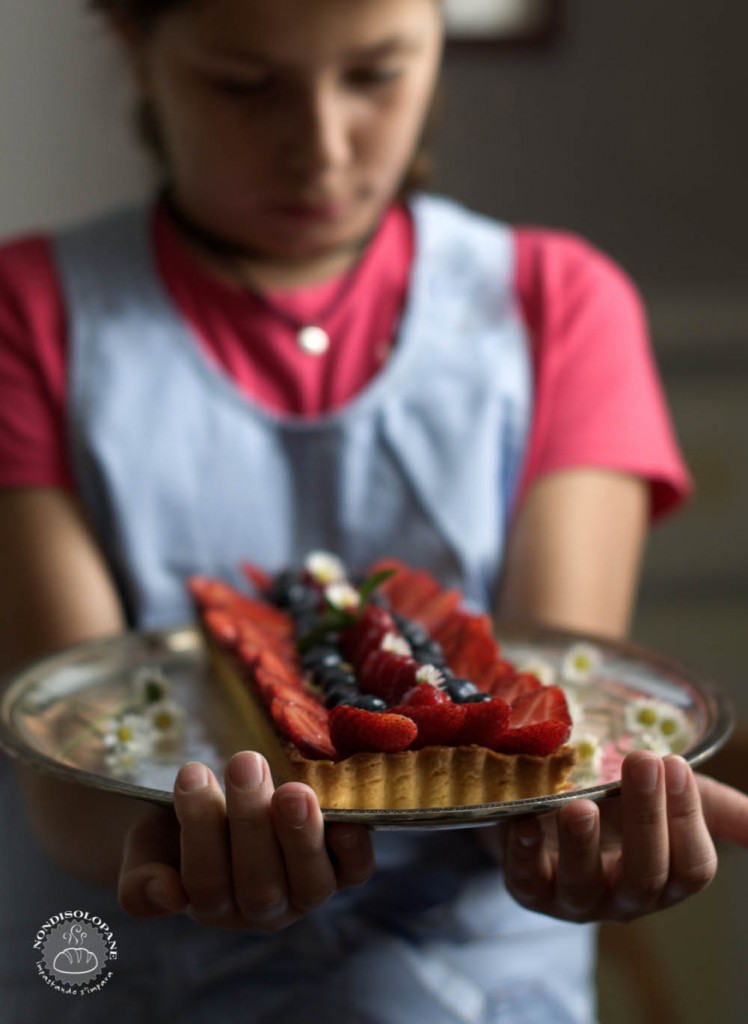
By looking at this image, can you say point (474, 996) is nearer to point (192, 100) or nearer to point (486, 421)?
point (486, 421)

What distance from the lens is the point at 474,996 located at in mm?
992

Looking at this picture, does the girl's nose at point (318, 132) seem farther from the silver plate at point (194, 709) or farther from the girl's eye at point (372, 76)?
the silver plate at point (194, 709)

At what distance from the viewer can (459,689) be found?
29.6 inches

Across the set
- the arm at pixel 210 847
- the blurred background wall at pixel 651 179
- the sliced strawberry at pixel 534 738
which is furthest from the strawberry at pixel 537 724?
the blurred background wall at pixel 651 179

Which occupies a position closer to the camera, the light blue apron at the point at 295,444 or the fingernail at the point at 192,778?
the fingernail at the point at 192,778

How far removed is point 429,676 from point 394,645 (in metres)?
0.09

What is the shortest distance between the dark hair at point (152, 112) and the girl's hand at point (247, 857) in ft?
2.42

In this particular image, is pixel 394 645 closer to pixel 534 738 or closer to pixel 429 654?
pixel 429 654

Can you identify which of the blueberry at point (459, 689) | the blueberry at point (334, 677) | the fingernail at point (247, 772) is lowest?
the blueberry at point (334, 677)

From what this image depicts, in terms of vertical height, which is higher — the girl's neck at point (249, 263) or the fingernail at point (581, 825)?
Result: the girl's neck at point (249, 263)

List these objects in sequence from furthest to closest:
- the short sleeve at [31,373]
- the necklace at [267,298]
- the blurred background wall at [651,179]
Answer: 1. the blurred background wall at [651,179]
2. the necklace at [267,298]
3. the short sleeve at [31,373]

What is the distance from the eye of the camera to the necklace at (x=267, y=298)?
4.28 feet

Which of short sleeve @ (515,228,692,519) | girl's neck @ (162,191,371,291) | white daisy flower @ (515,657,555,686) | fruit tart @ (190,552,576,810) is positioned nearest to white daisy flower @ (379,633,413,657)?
fruit tart @ (190,552,576,810)

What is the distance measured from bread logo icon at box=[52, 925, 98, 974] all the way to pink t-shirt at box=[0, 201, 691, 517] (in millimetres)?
497
